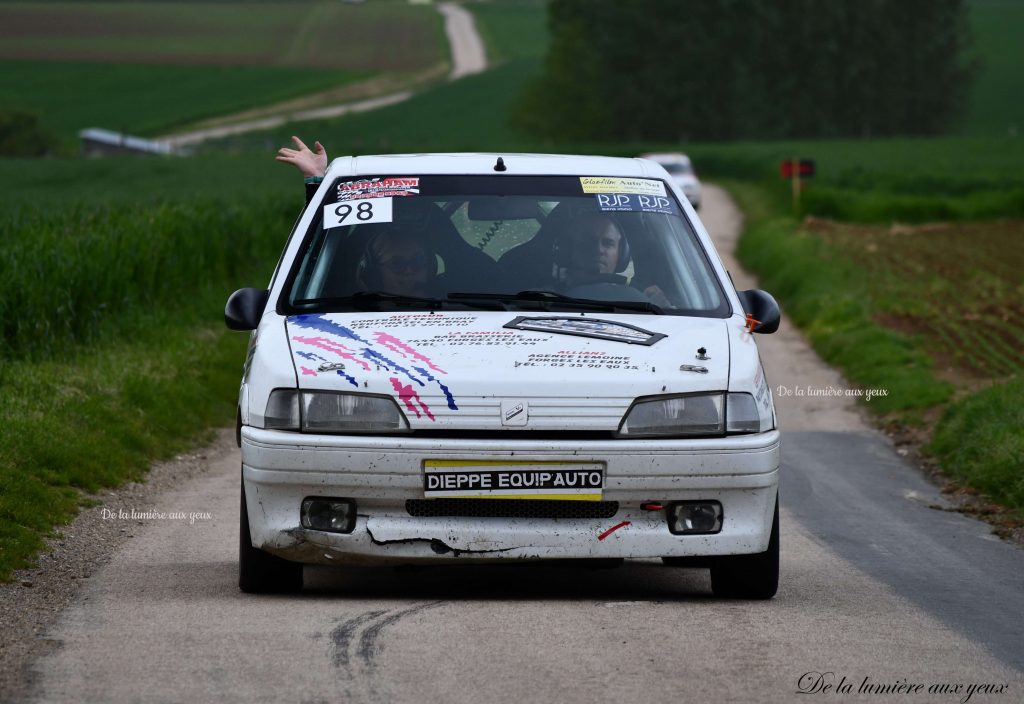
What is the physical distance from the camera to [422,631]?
5715mm

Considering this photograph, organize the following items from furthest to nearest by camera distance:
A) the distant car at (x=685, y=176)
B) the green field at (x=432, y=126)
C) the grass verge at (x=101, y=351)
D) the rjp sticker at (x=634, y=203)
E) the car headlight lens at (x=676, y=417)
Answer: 1. the green field at (x=432, y=126)
2. the distant car at (x=685, y=176)
3. the grass verge at (x=101, y=351)
4. the rjp sticker at (x=634, y=203)
5. the car headlight lens at (x=676, y=417)

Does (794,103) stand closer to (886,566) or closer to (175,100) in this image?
(175,100)

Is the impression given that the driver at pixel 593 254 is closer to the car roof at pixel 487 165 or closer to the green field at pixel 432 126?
the car roof at pixel 487 165

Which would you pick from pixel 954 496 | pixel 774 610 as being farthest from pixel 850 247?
pixel 774 610

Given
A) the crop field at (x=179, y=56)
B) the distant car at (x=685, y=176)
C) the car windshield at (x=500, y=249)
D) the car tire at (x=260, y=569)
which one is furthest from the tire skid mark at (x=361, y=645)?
the crop field at (x=179, y=56)

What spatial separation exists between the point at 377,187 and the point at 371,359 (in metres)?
1.48

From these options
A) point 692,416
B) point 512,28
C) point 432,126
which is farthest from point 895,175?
point 512,28

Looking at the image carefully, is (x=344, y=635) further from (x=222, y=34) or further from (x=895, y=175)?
(x=222, y=34)

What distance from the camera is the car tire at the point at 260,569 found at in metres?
6.40

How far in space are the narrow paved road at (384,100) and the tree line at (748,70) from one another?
9821 mm

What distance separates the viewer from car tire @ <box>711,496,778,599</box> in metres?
6.48

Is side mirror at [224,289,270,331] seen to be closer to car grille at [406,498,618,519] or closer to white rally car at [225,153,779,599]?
white rally car at [225,153,779,599]

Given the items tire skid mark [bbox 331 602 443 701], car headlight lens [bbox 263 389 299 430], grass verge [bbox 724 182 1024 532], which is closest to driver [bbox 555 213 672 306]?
car headlight lens [bbox 263 389 299 430]

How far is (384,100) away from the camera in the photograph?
110 metres
